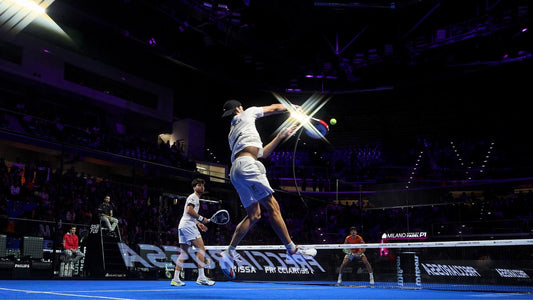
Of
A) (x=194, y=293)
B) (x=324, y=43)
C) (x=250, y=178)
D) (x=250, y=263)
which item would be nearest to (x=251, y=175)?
(x=250, y=178)

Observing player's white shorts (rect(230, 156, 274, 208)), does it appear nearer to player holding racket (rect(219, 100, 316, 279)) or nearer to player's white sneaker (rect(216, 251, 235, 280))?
player holding racket (rect(219, 100, 316, 279))

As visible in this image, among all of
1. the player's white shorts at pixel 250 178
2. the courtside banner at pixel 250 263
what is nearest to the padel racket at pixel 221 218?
the player's white shorts at pixel 250 178

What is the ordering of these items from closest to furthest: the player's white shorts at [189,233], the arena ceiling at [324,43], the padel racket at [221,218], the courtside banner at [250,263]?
the padel racket at [221,218] < the player's white shorts at [189,233] < the courtside banner at [250,263] < the arena ceiling at [324,43]

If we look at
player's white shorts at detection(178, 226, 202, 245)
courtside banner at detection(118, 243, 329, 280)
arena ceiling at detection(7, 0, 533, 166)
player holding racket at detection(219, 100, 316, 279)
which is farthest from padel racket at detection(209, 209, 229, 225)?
arena ceiling at detection(7, 0, 533, 166)

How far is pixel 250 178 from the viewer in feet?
16.7

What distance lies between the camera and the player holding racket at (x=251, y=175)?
5125 millimetres

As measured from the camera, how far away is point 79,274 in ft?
37.2

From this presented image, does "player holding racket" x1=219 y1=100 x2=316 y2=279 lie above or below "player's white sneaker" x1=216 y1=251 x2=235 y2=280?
above

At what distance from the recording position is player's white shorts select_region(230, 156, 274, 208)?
5.09 meters

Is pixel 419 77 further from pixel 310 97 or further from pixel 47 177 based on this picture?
pixel 47 177

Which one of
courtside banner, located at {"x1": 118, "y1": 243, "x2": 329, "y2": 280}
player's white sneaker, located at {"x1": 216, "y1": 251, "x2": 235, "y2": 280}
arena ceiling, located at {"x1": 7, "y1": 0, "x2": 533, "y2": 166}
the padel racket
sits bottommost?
courtside banner, located at {"x1": 118, "y1": 243, "x2": 329, "y2": 280}

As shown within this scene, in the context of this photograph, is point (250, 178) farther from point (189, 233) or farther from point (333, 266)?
point (333, 266)

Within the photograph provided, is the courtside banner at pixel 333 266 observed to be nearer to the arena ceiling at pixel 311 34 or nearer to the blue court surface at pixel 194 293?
the blue court surface at pixel 194 293

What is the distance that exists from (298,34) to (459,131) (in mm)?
14685
